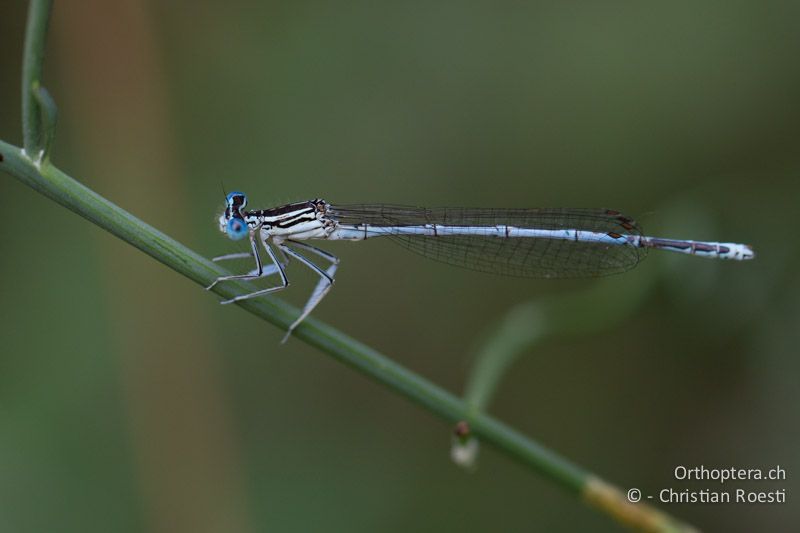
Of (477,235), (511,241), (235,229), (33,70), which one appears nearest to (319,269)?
(235,229)

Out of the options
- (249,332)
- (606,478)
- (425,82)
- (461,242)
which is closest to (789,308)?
(606,478)

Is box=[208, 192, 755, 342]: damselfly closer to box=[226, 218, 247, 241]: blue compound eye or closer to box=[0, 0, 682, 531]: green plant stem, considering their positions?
box=[226, 218, 247, 241]: blue compound eye

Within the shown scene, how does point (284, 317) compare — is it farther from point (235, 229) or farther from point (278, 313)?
point (235, 229)

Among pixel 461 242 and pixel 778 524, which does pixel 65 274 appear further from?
pixel 778 524

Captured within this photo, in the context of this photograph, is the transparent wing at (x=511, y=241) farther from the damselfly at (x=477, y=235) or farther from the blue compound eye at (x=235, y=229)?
the blue compound eye at (x=235, y=229)

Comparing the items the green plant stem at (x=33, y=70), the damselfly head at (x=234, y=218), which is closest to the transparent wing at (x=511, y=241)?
the damselfly head at (x=234, y=218)

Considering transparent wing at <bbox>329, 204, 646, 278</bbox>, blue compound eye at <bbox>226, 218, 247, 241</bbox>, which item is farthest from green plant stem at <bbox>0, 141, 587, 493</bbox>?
transparent wing at <bbox>329, 204, 646, 278</bbox>

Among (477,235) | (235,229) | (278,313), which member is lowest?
(278,313)
